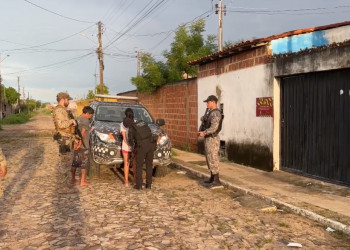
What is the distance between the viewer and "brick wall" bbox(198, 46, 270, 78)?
9.60 m

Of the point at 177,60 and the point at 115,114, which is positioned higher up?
the point at 177,60

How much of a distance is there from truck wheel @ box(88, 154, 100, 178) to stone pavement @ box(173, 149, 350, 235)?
2497mm

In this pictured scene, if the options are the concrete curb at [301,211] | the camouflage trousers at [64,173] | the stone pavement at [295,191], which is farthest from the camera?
the camouflage trousers at [64,173]

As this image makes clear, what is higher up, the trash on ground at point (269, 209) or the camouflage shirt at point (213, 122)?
the camouflage shirt at point (213, 122)

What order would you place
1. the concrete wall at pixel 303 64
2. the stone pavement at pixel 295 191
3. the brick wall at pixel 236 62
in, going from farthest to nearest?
1. the brick wall at pixel 236 62
2. the concrete wall at pixel 303 64
3. the stone pavement at pixel 295 191

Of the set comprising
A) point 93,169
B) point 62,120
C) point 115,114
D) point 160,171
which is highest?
point 115,114

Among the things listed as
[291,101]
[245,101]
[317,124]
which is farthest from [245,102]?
[317,124]

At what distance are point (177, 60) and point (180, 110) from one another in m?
6.23

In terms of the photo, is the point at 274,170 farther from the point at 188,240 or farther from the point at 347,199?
the point at 188,240

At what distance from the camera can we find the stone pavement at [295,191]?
212 inches

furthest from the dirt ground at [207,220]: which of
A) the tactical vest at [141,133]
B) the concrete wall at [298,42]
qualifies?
the concrete wall at [298,42]

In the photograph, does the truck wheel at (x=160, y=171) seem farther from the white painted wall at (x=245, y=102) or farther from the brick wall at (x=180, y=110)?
the brick wall at (x=180, y=110)

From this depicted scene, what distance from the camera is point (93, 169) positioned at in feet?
27.5

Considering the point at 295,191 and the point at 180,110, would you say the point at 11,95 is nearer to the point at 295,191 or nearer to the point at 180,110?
the point at 180,110
